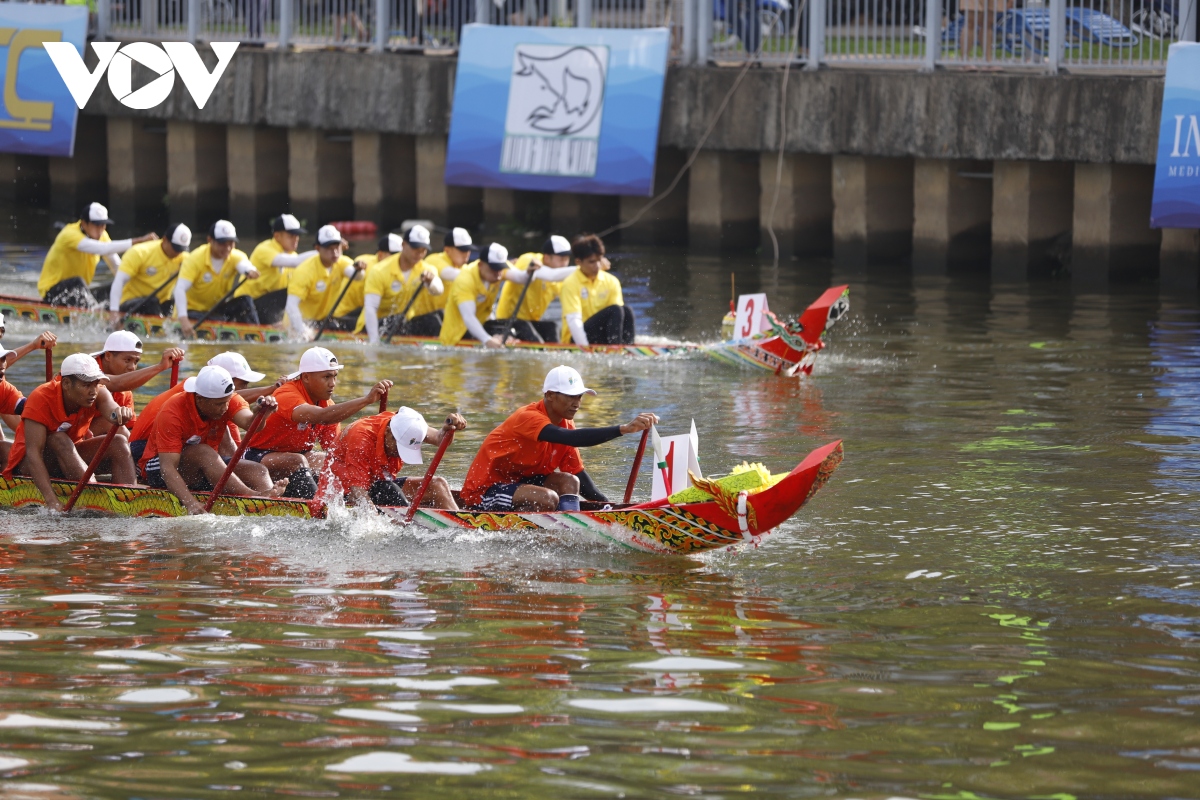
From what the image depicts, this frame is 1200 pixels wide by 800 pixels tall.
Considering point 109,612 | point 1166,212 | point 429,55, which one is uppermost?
point 429,55

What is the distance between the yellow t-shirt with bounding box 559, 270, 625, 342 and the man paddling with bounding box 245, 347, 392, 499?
5789 millimetres

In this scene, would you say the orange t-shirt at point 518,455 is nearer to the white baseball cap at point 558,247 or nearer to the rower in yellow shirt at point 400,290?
the white baseball cap at point 558,247

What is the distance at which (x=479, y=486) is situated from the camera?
34.2 feet

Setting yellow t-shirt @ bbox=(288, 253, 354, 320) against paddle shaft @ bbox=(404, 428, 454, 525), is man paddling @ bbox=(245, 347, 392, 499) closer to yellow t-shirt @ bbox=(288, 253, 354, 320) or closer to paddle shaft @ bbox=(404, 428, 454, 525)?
paddle shaft @ bbox=(404, 428, 454, 525)

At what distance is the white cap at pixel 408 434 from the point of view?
1014 cm

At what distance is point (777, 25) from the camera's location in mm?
22625

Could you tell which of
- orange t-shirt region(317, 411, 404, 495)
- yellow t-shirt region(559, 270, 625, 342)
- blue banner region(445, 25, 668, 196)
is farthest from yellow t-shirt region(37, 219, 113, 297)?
orange t-shirt region(317, 411, 404, 495)

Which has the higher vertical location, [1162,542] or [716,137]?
[716,137]

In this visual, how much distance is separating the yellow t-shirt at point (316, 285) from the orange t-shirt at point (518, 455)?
8.13 metres

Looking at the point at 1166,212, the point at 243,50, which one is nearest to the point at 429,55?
the point at 243,50

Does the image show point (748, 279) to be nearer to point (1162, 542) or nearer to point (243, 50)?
point (243, 50)

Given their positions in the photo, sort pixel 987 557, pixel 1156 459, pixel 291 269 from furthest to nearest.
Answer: pixel 291 269
pixel 1156 459
pixel 987 557

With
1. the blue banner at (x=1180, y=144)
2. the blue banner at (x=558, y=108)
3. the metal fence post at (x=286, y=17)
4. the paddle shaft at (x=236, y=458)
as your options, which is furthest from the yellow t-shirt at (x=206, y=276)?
the blue banner at (x=1180, y=144)

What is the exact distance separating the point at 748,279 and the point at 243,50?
9297 mm
